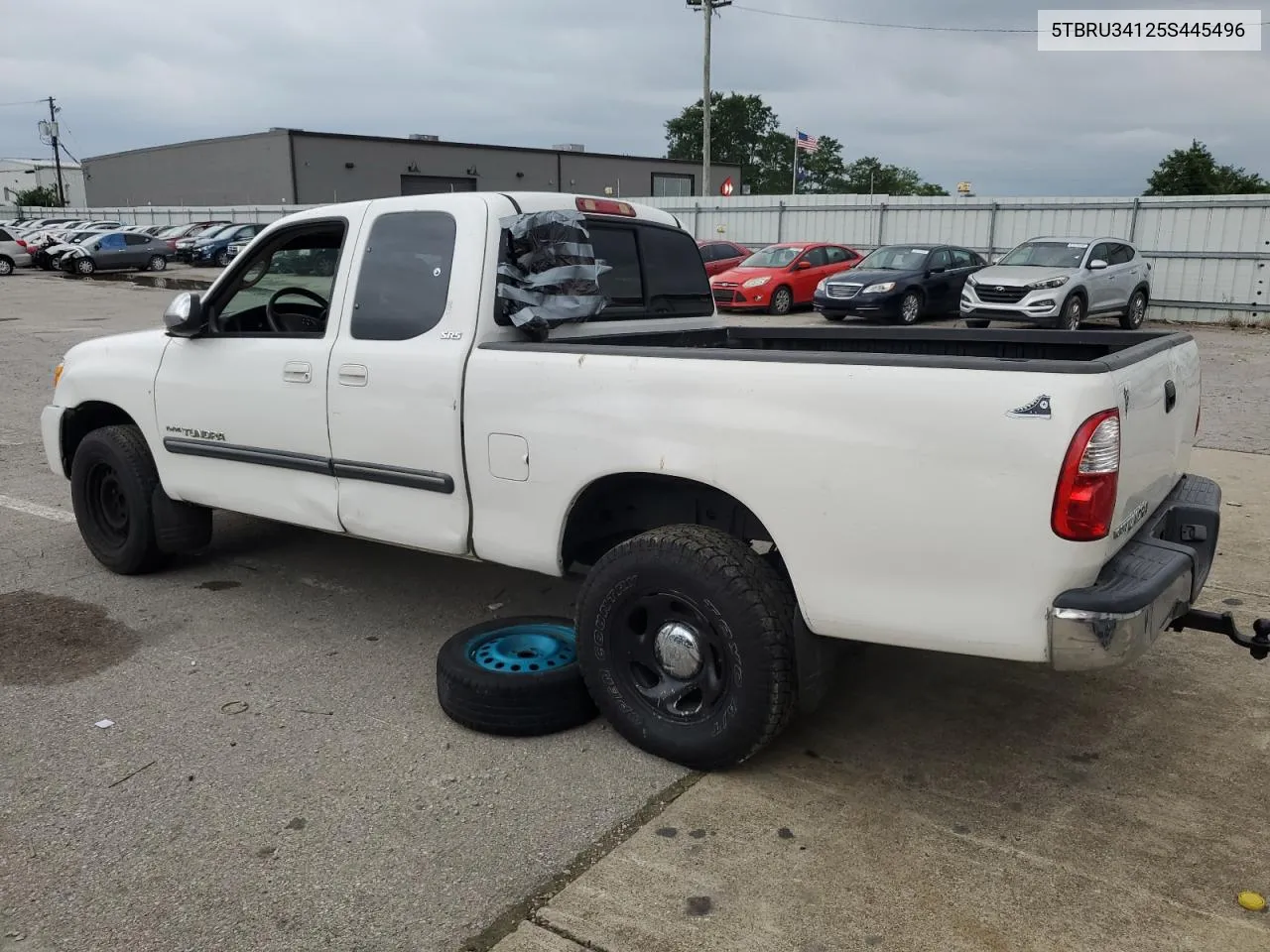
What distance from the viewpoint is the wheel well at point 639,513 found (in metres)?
3.60

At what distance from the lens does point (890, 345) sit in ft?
16.1

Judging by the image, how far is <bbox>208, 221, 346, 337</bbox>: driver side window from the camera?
458 cm

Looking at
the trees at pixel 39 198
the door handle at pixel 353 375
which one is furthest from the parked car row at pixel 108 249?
the trees at pixel 39 198

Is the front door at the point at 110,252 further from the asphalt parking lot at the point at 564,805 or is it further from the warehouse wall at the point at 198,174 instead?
the asphalt parking lot at the point at 564,805

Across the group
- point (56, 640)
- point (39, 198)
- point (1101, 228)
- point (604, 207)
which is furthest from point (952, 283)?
point (39, 198)

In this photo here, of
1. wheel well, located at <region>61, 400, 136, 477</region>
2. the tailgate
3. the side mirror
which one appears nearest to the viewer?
the tailgate

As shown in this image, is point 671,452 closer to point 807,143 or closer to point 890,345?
point 890,345

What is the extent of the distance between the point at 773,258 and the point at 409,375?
18463 millimetres

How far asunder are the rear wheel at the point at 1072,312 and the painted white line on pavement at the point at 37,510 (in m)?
14.7

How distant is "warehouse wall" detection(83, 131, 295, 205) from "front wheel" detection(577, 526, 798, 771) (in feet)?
160

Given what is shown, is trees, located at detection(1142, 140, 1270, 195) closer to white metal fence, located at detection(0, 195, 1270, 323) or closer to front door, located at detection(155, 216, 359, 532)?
white metal fence, located at detection(0, 195, 1270, 323)

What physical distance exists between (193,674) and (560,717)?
1.60 meters

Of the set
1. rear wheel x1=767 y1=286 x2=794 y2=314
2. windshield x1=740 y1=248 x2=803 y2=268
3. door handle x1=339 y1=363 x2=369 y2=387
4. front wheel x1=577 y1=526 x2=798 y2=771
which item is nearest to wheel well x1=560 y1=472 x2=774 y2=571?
front wheel x1=577 y1=526 x2=798 y2=771

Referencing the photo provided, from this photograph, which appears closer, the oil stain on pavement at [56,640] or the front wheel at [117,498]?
the oil stain on pavement at [56,640]
